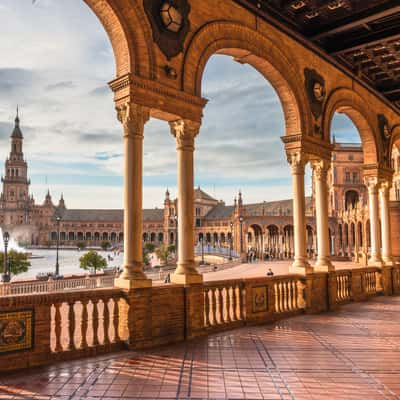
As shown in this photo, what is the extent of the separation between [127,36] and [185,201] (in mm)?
2781

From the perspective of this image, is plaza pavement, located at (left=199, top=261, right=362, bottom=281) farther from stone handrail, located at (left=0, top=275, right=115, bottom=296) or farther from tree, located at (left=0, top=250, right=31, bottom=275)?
tree, located at (left=0, top=250, right=31, bottom=275)

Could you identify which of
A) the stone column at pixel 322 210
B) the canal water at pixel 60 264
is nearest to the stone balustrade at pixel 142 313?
the stone column at pixel 322 210

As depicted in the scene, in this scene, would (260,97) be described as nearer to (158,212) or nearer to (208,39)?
(208,39)

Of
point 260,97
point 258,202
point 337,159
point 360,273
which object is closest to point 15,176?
point 258,202

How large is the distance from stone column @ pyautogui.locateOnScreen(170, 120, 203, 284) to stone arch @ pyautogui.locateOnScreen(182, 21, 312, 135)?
0.69 meters

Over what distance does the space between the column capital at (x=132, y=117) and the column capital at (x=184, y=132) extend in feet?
2.74

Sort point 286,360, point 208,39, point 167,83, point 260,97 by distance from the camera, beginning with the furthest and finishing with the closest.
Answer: point 260,97
point 208,39
point 167,83
point 286,360

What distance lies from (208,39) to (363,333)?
5.88 m

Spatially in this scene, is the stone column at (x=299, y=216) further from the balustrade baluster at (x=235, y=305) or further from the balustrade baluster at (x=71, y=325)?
the balustrade baluster at (x=71, y=325)

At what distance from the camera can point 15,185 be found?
115125mm

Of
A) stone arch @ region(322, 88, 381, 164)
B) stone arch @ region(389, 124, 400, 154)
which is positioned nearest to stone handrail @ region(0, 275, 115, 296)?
stone arch @ region(322, 88, 381, 164)

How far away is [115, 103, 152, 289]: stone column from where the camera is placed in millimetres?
6168

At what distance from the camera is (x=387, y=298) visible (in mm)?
11852

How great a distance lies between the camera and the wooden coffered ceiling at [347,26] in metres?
8.55
